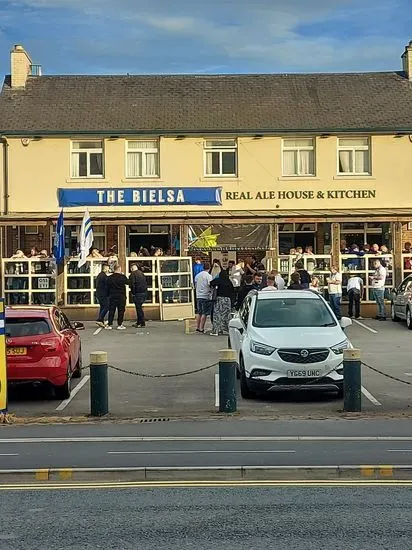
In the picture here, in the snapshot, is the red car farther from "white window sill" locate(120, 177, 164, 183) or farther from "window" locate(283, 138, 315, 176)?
"window" locate(283, 138, 315, 176)

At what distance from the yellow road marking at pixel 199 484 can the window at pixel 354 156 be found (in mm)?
23785

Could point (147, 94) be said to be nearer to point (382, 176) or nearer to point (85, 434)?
point (382, 176)

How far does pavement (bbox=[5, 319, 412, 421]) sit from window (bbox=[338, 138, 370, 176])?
32.9 feet

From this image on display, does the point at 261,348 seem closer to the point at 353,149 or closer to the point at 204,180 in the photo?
the point at 204,180

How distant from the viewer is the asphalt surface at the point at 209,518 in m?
6.63

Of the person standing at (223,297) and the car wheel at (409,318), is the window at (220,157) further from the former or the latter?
the car wheel at (409,318)

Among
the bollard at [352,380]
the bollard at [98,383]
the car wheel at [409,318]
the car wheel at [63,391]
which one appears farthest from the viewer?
the car wheel at [409,318]

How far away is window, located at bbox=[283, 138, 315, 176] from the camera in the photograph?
1236 inches

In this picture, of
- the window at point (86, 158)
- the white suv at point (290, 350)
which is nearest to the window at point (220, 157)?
the window at point (86, 158)

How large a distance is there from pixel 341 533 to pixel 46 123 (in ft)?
86.0

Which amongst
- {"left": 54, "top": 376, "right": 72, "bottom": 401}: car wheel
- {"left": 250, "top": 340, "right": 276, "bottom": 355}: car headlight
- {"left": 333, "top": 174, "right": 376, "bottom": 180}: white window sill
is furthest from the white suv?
{"left": 333, "top": 174, "right": 376, "bottom": 180}: white window sill

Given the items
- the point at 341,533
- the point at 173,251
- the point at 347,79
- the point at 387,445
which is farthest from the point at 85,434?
the point at 347,79

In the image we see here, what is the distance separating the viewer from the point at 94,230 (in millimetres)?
32188

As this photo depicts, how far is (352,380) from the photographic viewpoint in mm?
12914
